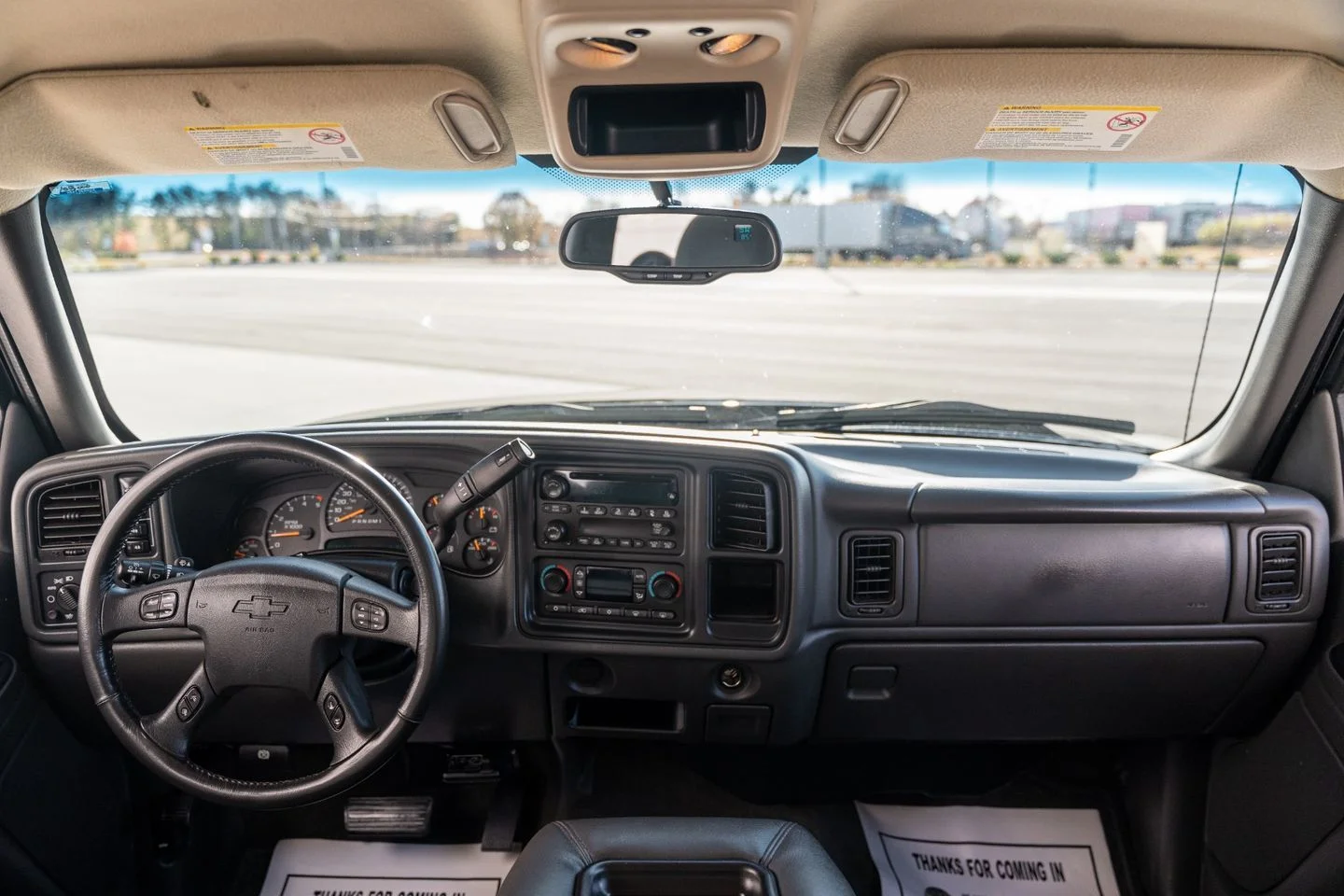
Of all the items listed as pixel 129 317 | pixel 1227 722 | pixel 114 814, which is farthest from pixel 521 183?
pixel 1227 722

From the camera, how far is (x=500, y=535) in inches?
106

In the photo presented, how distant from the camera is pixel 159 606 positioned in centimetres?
227

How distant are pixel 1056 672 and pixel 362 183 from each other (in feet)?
7.83

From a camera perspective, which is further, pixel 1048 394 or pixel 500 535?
pixel 1048 394

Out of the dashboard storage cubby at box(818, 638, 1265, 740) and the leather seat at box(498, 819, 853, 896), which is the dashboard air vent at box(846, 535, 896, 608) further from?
the leather seat at box(498, 819, 853, 896)

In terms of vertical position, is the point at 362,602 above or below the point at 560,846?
above

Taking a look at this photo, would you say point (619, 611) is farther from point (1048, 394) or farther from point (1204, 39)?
point (1204, 39)

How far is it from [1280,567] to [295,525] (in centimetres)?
273

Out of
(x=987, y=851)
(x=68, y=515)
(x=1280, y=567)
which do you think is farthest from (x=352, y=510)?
(x=1280, y=567)

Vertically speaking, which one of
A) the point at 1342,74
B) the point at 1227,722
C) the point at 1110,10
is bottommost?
the point at 1227,722

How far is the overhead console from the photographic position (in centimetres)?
167

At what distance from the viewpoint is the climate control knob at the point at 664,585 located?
267cm

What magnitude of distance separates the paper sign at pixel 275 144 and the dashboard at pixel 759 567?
74 cm

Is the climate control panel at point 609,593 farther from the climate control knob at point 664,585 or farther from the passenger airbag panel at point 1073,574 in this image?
the passenger airbag panel at point 1073,574
